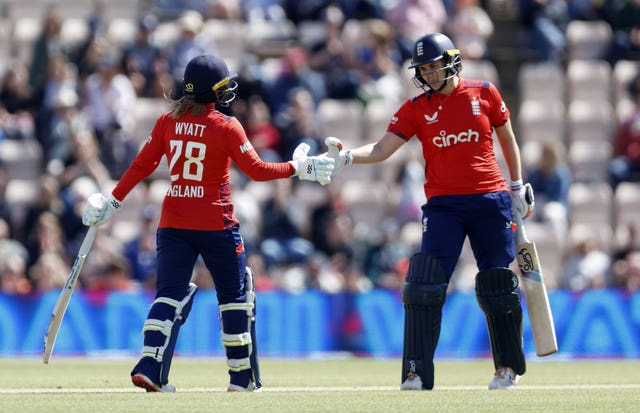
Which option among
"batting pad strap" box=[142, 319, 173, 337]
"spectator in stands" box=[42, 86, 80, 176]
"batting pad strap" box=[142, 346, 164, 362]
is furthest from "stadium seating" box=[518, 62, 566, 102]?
"batting pad strap" box=[142, 346, 164, 362]

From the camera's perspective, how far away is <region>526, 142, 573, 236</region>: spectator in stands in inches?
678

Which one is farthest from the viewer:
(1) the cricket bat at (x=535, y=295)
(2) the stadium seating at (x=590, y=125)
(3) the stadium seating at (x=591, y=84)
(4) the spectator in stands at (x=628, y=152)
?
(3) the stadium seating at (x=591, y=84)

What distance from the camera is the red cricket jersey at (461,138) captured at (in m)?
9.66

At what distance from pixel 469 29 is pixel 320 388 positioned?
1038 centimetres

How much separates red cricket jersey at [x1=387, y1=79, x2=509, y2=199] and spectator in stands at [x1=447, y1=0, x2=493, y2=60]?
9565mm

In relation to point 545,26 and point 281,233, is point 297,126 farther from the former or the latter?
point 545,26

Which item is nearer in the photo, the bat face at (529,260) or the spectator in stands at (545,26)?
the bat face at (529,260)

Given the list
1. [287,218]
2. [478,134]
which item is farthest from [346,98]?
[478,134]

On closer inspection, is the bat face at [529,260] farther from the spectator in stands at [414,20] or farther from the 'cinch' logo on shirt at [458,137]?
the spectator in stands at [414,20]

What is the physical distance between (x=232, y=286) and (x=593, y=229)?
29.4ft

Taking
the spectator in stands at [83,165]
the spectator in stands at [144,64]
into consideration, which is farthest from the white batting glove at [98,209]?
the spectator in stands at [144,64]

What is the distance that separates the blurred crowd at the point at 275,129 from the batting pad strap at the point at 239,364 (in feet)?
21.0

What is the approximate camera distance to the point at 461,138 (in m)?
9.68

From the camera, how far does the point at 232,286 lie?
9445 mm
